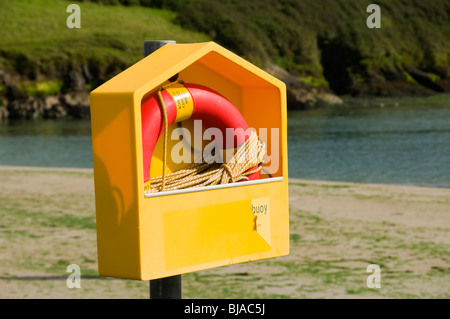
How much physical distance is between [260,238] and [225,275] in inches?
136

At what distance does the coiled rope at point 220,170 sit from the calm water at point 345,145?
1930 centimetres

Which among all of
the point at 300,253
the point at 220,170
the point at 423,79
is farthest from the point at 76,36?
the point at 220,170

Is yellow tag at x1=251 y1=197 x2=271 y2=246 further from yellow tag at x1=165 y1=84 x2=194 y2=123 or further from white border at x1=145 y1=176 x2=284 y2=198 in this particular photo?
yellow tag at x1=165 y1=84 x2=194 y2=123

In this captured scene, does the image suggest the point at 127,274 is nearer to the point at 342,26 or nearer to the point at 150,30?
the point at 150,30

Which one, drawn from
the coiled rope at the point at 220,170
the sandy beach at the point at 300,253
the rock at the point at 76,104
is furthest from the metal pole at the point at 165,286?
the rock at the point at 76,104

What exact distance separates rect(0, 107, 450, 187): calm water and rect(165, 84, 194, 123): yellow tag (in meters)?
19.6

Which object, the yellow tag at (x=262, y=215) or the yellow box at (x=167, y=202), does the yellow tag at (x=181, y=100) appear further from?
the yellow tag at (x=262, y=215)

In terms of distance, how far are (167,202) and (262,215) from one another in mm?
463

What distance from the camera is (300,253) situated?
290 inches

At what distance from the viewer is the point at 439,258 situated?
Answer: 23.3 ft

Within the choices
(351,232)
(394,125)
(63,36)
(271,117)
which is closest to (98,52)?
(63,36)

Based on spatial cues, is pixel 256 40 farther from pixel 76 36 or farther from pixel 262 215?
pixel 262 215

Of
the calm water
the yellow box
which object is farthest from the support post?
the calm water

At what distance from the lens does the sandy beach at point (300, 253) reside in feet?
19.9
